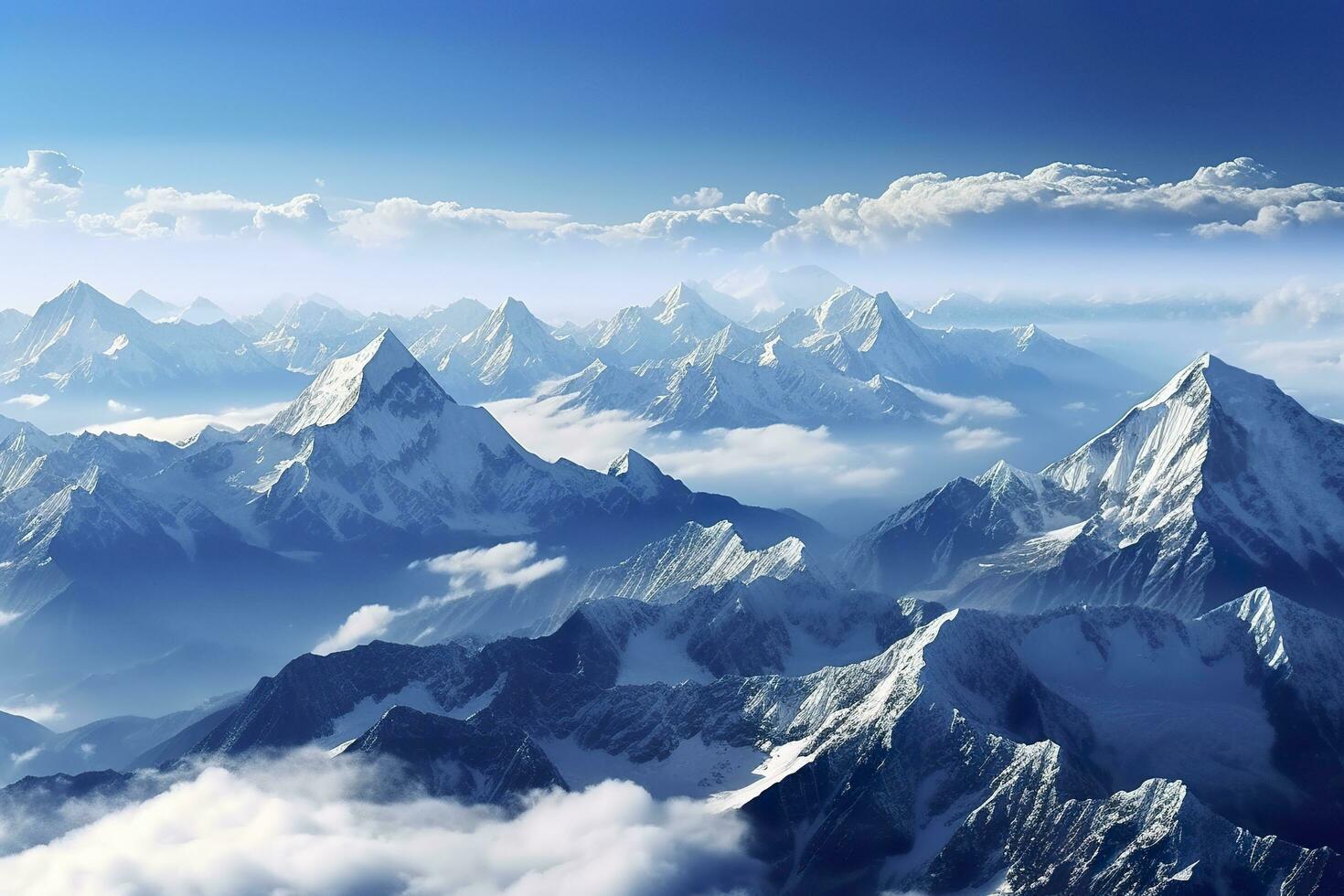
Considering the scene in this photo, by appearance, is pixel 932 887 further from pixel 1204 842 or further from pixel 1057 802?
pixel 1204 842

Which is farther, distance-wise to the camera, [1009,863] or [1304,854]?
[1009,863]

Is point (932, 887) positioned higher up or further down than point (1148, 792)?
further down

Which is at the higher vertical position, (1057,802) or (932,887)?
(1057,802)

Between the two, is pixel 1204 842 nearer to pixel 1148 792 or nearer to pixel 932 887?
pixel 1148 792

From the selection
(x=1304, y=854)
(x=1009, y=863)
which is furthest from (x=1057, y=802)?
(x=1304, y=854)

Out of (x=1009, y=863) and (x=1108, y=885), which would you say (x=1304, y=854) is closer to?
(x=1108, y=885)

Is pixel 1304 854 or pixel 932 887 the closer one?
pixel 1304 854

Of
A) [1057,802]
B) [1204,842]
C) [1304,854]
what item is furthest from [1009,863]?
[1304,854]
